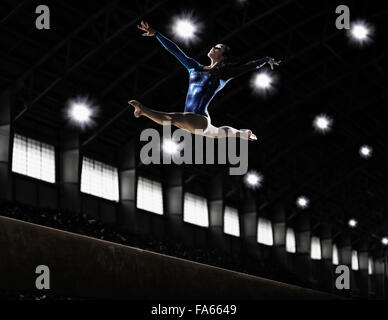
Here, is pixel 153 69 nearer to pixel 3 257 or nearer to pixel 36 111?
pixel 36 111

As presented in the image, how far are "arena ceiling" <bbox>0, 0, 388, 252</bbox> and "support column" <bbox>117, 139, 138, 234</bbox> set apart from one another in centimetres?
76

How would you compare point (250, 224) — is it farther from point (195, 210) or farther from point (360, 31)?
→ point (360, 31)

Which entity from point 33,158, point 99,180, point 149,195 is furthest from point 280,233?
point 33,158

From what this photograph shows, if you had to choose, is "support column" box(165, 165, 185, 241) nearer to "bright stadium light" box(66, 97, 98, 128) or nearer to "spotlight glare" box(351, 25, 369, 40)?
"bright stadium light" box(66, 97, 98, 128)

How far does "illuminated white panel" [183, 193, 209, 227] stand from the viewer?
117 feet

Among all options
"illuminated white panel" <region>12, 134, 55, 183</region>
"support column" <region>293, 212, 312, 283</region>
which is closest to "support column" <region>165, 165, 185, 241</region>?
"illuminated white panel" <region>12, 134, 55, 183</region>

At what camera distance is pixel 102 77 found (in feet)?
90.3

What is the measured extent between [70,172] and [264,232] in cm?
1996

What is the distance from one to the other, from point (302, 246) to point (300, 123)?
14.0 meters

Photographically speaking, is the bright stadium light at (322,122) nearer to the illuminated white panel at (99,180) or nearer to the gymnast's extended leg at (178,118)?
the illuminated white panel at (99,180)

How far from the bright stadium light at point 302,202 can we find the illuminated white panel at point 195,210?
314 inches

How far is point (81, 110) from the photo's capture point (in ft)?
76.8

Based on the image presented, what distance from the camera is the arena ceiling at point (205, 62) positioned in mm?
24000

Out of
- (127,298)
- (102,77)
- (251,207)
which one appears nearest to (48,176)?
(102,77)
